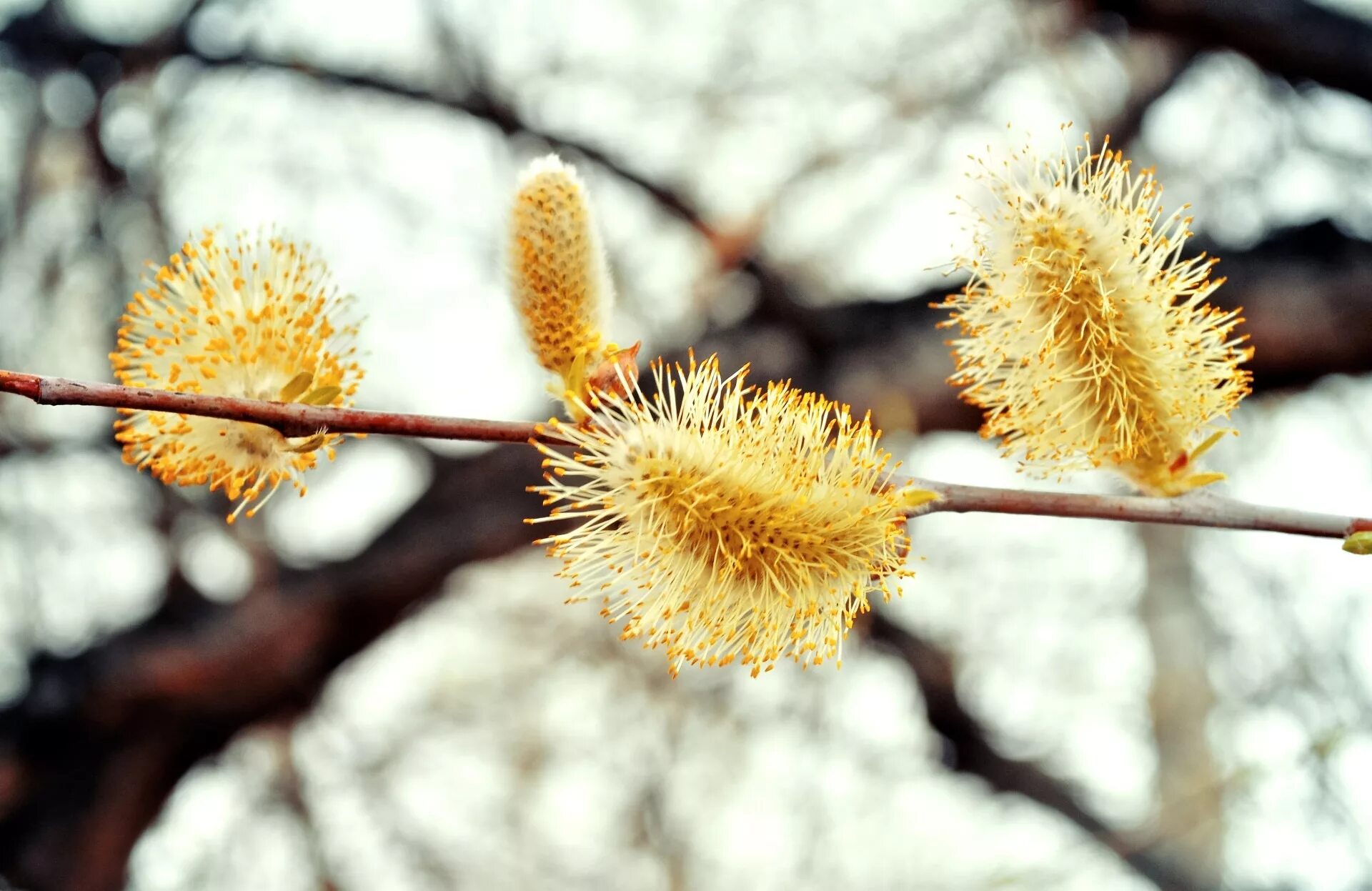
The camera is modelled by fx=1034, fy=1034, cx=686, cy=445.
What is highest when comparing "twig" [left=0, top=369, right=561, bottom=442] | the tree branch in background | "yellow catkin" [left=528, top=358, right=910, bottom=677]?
"twig" [left=0, top=369, right=561, bottom=442]

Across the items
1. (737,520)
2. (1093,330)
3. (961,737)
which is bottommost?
(961,737)

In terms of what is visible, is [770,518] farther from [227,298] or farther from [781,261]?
[781,261]

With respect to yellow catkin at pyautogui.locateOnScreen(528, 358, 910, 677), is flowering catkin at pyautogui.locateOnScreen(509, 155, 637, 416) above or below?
above

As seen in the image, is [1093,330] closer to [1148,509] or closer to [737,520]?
[1148,509]

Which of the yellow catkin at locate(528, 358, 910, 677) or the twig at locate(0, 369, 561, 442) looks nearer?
the twig at locate(0, 369, 561, 442)

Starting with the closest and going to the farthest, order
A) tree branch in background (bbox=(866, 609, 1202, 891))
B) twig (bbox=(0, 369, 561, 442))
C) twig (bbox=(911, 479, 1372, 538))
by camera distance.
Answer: twig (bbox=(0, 369, 561, 442)) → twig (bbox=(911, 479, 1372, 538)) → tree branch in background (bbox=(866, 609, 1202, 891))

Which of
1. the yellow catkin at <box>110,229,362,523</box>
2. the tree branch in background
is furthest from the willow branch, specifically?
the tree branch in background

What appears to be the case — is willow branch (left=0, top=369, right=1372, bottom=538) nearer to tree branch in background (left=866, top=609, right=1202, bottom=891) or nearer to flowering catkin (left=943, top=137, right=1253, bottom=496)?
flowering catkin (left=943, top=137, right=1253, bottom=496)

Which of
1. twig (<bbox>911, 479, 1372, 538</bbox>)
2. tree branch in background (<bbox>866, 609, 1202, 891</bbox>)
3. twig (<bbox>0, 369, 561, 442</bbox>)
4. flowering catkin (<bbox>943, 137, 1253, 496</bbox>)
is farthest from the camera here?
tree branch in background (<bbox>866, 609, 1202, 891</bbox>)

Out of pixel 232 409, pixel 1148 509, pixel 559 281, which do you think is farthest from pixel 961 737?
pixel 232 409
